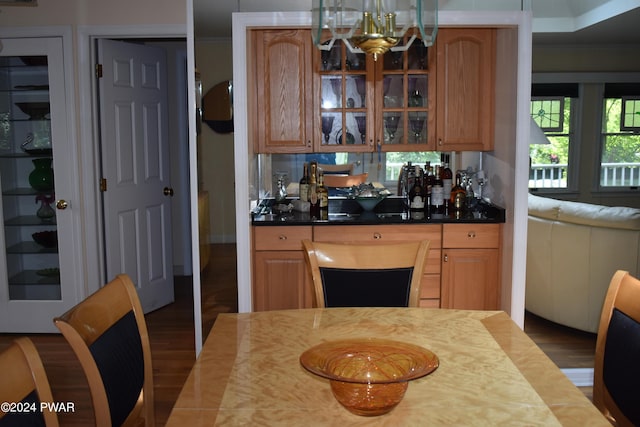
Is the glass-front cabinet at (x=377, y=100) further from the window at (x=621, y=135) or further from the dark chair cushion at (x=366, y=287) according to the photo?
the dark chair cushion at (x=366, y=287)

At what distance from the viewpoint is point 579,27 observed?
345 cm

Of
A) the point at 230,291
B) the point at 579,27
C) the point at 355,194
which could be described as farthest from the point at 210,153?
the point at 579,27

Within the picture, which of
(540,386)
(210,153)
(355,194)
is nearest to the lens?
(540,386)

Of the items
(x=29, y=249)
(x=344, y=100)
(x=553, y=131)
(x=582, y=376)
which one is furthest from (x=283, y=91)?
(x=582, y=376)

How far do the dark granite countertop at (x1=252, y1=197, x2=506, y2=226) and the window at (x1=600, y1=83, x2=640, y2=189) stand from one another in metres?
0.64

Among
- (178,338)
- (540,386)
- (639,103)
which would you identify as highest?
(639,103)

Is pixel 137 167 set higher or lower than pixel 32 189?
higher

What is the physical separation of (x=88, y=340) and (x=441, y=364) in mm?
907

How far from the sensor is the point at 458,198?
422 cm

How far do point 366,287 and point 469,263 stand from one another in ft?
5.03

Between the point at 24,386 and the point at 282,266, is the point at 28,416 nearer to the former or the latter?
the point at 24,386

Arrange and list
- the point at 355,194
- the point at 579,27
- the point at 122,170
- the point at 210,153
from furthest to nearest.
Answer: the point at 122,170 < the point at 355,194 < the point at 210,153 < the point at 579,27

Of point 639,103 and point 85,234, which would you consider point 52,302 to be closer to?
point 85,234

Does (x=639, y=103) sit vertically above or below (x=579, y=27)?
below
